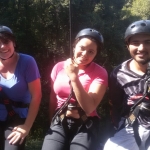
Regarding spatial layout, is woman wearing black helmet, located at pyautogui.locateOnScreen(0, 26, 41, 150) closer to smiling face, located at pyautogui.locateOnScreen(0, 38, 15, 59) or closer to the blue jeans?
smiling face, located at pyautogui.locateOnScreen(0, 38, 15, 59)

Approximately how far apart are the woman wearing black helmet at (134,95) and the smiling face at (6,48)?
1.32m

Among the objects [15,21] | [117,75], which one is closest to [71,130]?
[117,75]

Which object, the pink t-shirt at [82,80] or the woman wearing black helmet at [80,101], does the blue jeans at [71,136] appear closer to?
the woman wearing black helmet at [80,101]

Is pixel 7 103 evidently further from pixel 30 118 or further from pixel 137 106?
pixel 137 106

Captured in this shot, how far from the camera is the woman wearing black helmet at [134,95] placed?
10.3ft

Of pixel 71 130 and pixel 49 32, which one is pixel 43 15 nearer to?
pixel 49 32

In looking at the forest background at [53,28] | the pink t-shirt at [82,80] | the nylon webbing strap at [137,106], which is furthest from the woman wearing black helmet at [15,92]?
the forest background at [53,28]

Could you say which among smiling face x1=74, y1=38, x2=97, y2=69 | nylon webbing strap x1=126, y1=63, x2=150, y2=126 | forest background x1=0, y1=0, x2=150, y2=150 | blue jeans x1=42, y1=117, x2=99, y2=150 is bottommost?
blue jeans x1=42, y1=117, x2=99, y2=150

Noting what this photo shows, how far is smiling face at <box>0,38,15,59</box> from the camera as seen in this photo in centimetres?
335

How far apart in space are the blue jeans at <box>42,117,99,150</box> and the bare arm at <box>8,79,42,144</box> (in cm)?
26

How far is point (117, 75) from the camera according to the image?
11.1 feet

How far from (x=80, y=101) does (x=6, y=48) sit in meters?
1.16

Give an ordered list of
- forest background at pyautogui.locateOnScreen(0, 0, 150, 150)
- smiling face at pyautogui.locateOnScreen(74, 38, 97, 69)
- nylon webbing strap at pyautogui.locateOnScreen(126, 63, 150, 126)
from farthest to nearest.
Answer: forest background at pyautogui.locateOnScreen(0, 0, 150, 150) < smiling face at pyautogui.locateOnScreen(74, 38, 97, 69) < nylon webbing strap at pyautogui.locateOnScreen(126, 63, 150, 126)

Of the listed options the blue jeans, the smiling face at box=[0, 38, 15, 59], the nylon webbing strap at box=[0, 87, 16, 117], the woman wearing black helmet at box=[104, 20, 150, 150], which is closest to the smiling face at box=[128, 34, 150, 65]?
the woman wearing black helmet at box=[104, 20, 150, 150]
